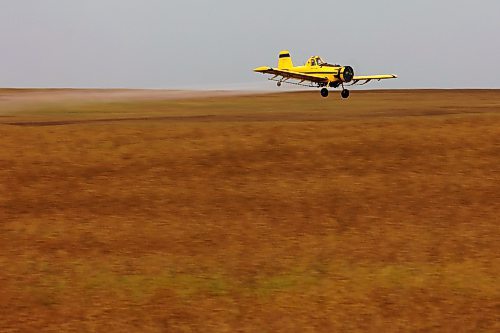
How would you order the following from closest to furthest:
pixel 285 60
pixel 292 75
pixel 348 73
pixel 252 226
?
pixel 252 226 → pixel 348 73 → pixel 292 75 → pixel 285 60

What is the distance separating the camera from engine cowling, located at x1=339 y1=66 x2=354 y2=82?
45938 mm

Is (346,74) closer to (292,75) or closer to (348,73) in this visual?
(348,73)

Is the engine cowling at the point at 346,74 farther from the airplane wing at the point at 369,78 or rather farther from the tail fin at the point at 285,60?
the tail fin at the point at 285,60

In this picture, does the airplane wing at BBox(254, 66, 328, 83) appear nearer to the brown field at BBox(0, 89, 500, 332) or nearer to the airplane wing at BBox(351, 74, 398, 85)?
the airplane wing at BBox(351, 74, 398, 85)

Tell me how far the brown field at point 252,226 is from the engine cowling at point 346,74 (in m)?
20.1

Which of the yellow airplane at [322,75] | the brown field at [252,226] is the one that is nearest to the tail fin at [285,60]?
the yellow airplane at [322,75]

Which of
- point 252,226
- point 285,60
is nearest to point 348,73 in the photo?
point 285,60

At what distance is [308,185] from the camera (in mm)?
21281

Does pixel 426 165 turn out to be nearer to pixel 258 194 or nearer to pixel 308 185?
pixel 308 185

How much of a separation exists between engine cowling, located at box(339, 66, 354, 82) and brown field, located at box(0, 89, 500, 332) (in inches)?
791

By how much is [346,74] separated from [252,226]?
93.3 feet

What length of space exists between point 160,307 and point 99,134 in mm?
9066

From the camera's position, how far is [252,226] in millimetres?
19391

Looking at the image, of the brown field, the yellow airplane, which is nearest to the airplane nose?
the yellow airplane
